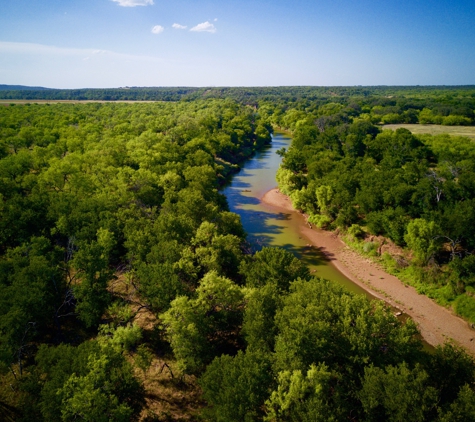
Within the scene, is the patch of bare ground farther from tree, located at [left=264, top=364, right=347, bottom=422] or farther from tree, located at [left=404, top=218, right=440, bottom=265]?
tree, located at [left=404, top=218, right=440, bottom=265]

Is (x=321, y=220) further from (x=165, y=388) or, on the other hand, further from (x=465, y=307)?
(x=165, y=388)

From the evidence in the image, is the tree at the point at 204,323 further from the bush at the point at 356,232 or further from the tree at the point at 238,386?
the bush at the point at 356,232

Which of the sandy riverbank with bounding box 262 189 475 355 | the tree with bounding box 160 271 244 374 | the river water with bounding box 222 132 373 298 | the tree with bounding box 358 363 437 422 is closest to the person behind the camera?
the tree with bounding box 358 363 437 422

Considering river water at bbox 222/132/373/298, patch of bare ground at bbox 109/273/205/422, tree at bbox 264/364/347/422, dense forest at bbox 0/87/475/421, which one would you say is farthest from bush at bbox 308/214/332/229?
tree at bbox 264/364/347/422

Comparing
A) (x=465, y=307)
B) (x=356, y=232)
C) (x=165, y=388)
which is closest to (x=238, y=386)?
(x=165, y=388)

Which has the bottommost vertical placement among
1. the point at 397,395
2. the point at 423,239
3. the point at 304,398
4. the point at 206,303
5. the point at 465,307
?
the point at 465,307

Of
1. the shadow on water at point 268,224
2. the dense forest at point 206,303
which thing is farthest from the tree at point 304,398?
the shadow on water at point 268,224
